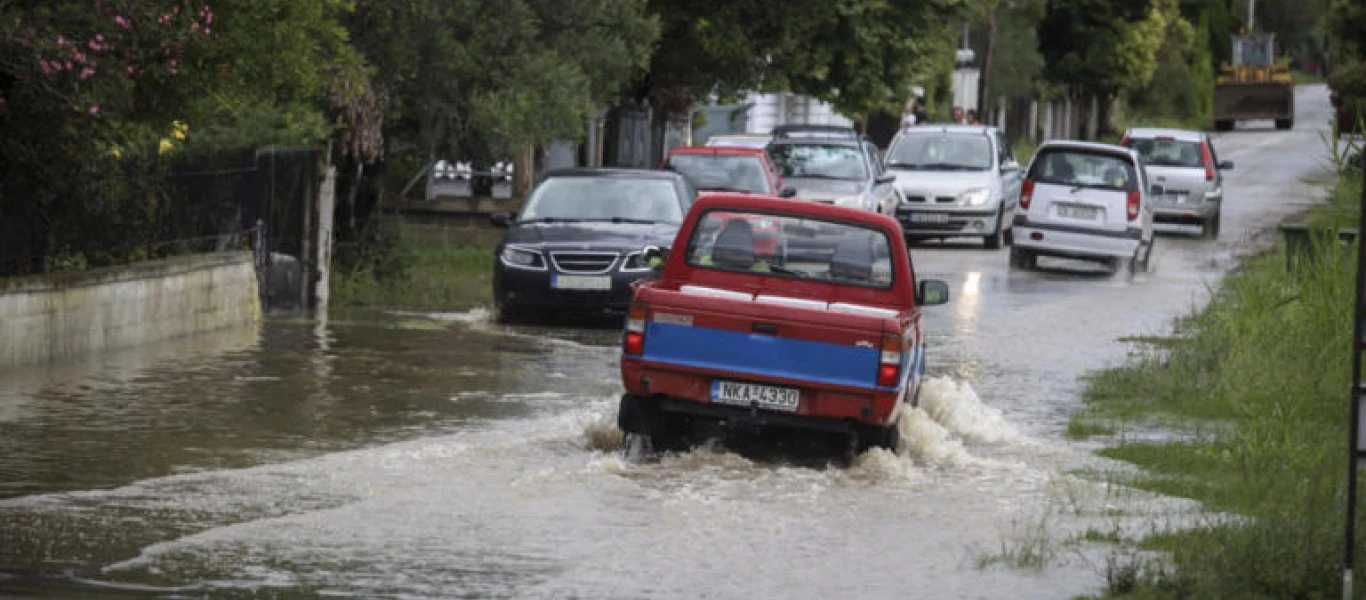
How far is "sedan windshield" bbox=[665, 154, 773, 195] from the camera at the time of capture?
97.9 feet

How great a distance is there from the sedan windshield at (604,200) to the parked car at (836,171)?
9606mm

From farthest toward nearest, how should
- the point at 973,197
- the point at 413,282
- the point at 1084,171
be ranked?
the point at 973,197 → the point at 1084,171 → the point at 413,282

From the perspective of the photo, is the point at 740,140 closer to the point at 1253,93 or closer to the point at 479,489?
the point at 479,489

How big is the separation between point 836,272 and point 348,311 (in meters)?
9.87

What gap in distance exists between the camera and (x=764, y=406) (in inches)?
546

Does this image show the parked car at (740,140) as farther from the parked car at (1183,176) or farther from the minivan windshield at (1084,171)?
the minivan windshield at (1084,171)

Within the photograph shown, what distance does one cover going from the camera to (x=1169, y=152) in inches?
1674

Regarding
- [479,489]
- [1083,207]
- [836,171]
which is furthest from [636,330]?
[836,171]

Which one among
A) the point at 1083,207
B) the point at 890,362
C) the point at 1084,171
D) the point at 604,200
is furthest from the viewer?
the point at 1084,171

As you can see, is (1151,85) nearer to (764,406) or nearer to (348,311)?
(348,311)

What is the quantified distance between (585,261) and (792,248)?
309 inches

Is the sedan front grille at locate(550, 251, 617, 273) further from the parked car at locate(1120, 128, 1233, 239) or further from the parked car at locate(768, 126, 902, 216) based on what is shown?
the parked car at locate(1120, 128, 1233, 239)

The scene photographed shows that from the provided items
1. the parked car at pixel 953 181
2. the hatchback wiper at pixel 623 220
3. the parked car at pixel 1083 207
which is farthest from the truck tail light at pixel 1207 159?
the hatchback wiper at pixel 623 220

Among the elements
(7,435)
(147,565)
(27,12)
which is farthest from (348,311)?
(147,565)
